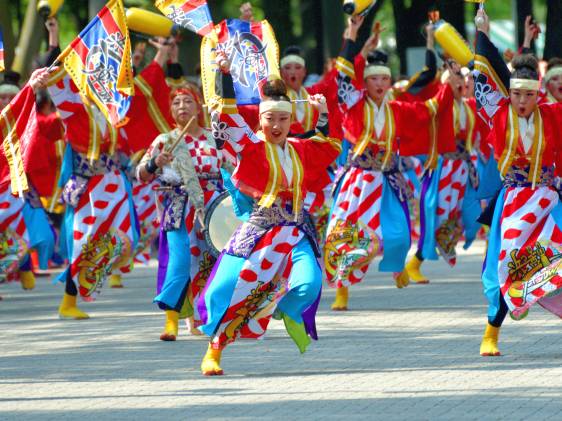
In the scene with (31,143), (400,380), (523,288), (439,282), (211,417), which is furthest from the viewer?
(439,282)

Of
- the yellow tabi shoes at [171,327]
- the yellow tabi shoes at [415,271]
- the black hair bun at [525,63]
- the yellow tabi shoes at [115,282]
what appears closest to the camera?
the black hair bun at [525,63]

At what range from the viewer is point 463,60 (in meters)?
11.3

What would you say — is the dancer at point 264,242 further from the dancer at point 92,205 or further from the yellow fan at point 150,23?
the yellow fan at point 150,23

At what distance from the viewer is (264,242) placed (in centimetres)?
923

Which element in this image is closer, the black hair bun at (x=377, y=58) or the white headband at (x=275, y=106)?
the white headband at (x=275, y=106)

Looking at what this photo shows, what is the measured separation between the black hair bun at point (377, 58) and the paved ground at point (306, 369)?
1950 millimetres

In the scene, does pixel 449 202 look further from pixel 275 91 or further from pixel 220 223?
pixel 275 91

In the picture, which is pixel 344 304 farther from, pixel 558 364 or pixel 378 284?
pixel 558 364

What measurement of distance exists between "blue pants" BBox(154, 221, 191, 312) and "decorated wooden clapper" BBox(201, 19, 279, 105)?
136 cm

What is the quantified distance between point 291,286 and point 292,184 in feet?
1.98

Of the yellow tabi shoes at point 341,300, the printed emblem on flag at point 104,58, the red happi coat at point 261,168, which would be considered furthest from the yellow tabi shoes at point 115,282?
the red happi coat at point 261,168

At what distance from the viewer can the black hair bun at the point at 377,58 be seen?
12.9 meters

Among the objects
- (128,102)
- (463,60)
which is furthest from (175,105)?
(463,60)

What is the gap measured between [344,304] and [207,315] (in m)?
3.58
